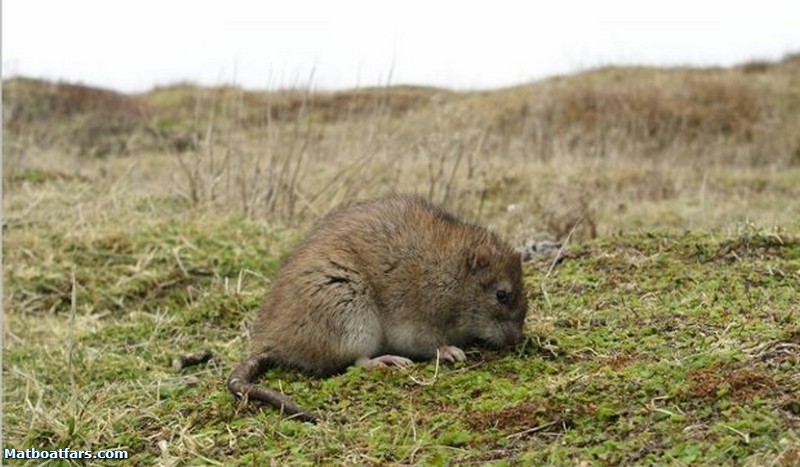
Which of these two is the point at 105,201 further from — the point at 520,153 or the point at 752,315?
the point at 520,153

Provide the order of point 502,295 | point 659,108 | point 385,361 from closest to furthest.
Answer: point 385,361 → point 502,295 → point 659,108

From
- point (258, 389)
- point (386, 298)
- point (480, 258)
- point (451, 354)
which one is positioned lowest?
point (258, 389)

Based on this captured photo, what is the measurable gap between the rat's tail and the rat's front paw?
71 cm

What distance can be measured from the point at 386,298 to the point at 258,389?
2.45 feet

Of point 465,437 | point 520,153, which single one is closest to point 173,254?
point 465,437

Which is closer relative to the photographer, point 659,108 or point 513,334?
point 513,334

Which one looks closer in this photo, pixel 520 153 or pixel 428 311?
pixel 428 311

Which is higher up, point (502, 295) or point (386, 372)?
point (502, 295)

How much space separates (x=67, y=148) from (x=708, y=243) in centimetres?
1559

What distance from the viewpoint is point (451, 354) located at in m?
4.27

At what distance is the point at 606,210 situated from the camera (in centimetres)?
1150

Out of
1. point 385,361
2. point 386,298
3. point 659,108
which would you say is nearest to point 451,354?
point 385,361

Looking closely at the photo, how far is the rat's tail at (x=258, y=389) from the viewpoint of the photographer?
3.80m

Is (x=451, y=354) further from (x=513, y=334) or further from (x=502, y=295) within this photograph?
(x=502, y=295)
